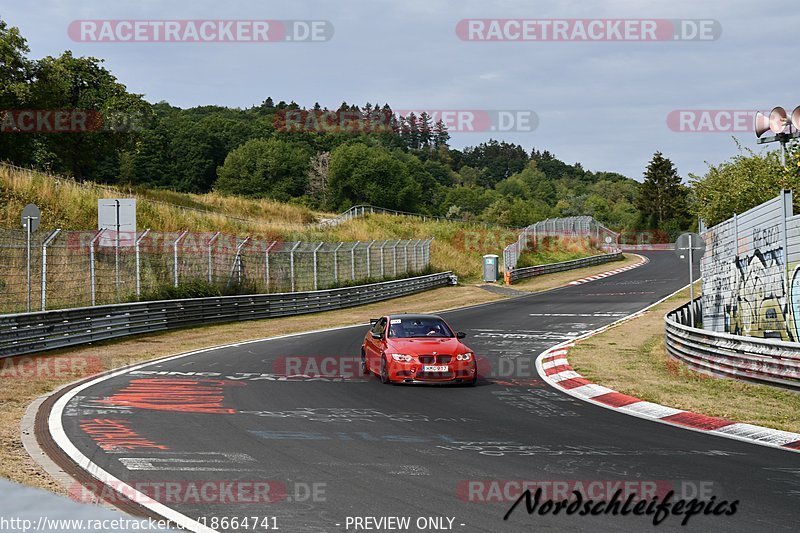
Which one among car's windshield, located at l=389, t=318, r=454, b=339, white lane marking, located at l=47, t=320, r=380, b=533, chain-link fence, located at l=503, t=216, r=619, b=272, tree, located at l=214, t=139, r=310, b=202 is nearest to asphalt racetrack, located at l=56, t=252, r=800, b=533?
white lane marking, located at l=47, t=320, r=380, b=533

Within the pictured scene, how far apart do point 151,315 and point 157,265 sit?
3207 mm

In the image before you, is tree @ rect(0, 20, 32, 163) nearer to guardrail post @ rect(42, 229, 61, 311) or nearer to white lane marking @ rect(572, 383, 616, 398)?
guardrail post @ rect(42, 229, 61, 311)

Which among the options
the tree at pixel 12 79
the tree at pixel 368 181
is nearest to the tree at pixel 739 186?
the tree at pixel 12 79

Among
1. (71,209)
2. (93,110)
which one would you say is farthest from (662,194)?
(71,209)

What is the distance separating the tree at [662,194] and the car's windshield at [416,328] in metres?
105

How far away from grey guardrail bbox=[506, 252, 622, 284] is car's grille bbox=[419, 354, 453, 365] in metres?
37.3

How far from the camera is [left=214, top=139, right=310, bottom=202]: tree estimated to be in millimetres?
124125

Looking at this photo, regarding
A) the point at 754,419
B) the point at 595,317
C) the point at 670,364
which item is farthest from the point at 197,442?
the point at 595,317

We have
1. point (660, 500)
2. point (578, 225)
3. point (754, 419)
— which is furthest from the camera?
point (578, 225)

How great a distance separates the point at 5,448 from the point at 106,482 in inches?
86.2

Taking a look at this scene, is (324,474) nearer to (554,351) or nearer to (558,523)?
(558,523)

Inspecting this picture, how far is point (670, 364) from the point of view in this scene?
19.1 metres

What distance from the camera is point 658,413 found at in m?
12.6
